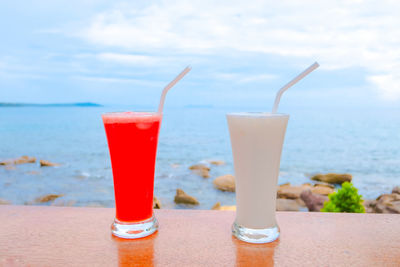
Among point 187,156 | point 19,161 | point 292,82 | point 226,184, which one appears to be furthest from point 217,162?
point 292,82

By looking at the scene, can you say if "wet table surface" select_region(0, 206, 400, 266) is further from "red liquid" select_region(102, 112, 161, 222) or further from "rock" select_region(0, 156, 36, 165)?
"rock" select_region(0, 156, 36, 165)

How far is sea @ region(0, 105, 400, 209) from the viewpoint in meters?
12.0

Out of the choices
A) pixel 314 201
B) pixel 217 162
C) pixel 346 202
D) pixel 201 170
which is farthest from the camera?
pixel 217 162

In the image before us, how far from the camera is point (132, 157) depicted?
3.99ft

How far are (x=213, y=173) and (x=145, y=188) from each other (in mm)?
12915

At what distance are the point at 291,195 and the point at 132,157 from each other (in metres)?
7.44

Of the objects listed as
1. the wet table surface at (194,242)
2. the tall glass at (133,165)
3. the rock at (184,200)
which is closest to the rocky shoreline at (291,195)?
the rock at (184,200)

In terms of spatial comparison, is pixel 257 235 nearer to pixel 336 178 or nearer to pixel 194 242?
pixel 194 242

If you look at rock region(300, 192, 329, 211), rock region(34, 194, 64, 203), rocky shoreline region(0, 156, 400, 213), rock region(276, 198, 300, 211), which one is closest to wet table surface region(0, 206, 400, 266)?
rocky shoreline region(0, 156, 400, 213)

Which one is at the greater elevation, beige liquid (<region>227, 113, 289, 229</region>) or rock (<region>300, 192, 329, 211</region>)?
beige liquid (<region>227, 113, 289, 229</region>)

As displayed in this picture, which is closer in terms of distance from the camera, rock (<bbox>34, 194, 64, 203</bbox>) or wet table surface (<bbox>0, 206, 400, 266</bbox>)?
wet table surface (<bbox>0, 206, 400, 266</bbox>)

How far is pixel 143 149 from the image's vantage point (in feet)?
4.01

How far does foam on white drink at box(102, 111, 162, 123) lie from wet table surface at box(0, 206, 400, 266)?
1.29 feet

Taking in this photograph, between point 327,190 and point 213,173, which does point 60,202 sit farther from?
point 327,190
